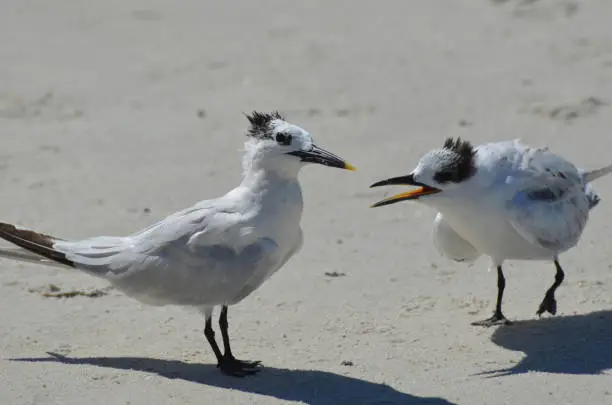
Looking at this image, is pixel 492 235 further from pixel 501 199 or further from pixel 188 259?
pixel 188 259

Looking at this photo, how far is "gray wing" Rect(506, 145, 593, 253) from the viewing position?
20.0 feet

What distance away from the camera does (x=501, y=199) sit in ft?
20.0

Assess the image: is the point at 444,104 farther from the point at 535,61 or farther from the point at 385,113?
the point at 535,61

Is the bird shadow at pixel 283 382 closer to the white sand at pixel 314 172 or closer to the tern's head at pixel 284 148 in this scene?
the white sand at pixel 314 172

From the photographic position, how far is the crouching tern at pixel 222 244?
559 centimetres

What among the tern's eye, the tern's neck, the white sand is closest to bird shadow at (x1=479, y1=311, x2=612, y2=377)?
the white sand

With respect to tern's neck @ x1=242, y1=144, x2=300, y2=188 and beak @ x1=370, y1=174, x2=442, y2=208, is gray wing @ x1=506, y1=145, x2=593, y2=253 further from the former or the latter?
tern's neck @ x1=242, y1=144, x2=300, y2=188

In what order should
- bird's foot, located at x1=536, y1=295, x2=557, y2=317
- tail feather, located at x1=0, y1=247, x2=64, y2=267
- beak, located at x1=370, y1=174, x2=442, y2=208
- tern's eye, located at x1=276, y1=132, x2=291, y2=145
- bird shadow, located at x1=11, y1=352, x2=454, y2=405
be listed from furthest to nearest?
bird's foot, located at x1=536, y1=295, x2=557, y2=317
beak, located at x1=370, y1=174, x2=442, y2=208
tail feather, located at x1=0, y1=247, x2=64, y2=267
tern's eye, located at x1=276, y1=132, x2=291, y2=145
bird shadow, located at x1=11, y1=352, x2=454, y2=405

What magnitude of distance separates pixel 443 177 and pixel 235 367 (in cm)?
137

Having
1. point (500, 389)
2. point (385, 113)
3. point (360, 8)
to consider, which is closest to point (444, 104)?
point (385, 113)

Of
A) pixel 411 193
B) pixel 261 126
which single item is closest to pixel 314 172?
pixel 411 193

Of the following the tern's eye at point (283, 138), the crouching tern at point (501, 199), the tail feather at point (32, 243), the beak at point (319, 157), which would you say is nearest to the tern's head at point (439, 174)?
the crouching tern at point (501, 199)

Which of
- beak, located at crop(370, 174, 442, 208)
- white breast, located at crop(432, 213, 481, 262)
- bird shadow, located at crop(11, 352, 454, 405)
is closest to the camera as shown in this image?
bird shadow, located at crop(11, 352, 454, 405)

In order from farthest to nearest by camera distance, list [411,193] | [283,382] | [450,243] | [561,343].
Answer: [450,243] → [411,193] → [561,343] → [283,382]
